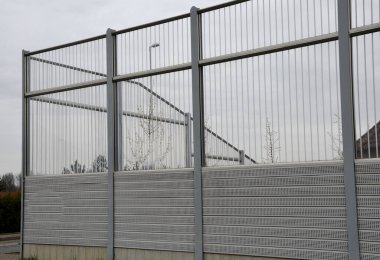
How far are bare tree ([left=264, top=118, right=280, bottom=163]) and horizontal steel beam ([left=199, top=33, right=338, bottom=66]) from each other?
98 cm

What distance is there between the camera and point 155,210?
921cm

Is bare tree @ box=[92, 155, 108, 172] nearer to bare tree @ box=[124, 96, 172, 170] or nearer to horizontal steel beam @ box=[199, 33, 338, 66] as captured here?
bare tree @ box=[124, 96, 172, 170]

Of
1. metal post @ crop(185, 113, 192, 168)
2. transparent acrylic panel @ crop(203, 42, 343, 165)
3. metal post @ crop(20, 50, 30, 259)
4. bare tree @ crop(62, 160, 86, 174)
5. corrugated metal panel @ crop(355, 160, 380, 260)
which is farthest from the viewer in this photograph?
metal post @ crop(20, 50, 30, 259)

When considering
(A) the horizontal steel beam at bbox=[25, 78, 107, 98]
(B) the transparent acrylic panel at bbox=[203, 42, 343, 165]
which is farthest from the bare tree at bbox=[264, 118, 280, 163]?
(A) the horizontal steel beam at bbox=[25, 78, 107, 98]

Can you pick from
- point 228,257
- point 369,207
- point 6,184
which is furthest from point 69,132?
point 6,184

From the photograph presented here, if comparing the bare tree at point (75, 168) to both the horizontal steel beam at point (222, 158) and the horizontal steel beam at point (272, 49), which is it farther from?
the horizontal steel beam at point (272, 49)

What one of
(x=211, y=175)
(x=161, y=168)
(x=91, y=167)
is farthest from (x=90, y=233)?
(x=211, y=175)

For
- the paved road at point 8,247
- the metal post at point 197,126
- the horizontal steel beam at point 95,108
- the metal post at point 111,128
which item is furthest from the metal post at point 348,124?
the paved road at point 8,247

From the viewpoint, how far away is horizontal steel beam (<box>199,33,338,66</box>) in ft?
24.4

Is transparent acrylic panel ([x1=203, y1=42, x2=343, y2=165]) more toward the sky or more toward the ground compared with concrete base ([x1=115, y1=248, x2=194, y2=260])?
more toward the sky

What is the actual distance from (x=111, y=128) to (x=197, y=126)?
2041 millimetres

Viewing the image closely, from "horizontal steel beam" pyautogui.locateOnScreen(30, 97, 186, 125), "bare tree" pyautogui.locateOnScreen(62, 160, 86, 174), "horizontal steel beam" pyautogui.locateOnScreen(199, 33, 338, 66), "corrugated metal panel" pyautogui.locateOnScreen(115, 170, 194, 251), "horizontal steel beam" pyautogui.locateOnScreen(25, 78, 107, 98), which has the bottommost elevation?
"corrugated metal panel" pyautogui.locateOnScreen(115, 170, 194, 251)

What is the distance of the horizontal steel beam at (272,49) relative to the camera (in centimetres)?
743

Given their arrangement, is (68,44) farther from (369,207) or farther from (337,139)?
(369,207)
